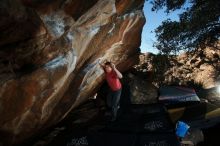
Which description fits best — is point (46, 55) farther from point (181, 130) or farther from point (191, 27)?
point (191, 27)

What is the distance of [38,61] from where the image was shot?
8.72m

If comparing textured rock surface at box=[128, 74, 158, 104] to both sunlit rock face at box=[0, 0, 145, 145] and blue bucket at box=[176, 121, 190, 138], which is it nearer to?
sunlit rock face at box=[0, 0, 145, 145]

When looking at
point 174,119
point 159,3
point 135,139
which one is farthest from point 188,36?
point 135,139

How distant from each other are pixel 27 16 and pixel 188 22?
1135 centimetres

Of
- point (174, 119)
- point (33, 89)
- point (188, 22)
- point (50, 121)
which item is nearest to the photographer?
point (33, 89)

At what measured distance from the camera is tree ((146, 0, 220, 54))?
1636 cm

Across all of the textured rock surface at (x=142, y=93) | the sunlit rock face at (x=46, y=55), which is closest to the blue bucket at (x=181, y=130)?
the sunlit rock face at (x=46, y=55)

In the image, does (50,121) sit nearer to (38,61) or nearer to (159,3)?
(38,61)

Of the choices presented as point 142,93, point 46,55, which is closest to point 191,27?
point 142,93

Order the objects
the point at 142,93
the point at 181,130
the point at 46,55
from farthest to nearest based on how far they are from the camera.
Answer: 1. the point at 142,93
2. the point at 181,130
3. the point at 46,55

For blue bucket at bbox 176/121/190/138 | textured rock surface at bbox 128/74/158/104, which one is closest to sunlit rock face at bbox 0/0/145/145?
textured rock surface at bbox 128/74/158/104

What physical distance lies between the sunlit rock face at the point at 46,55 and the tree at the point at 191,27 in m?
5.16

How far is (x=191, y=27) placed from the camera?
1695 centimetres

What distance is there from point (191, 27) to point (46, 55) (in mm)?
10135
